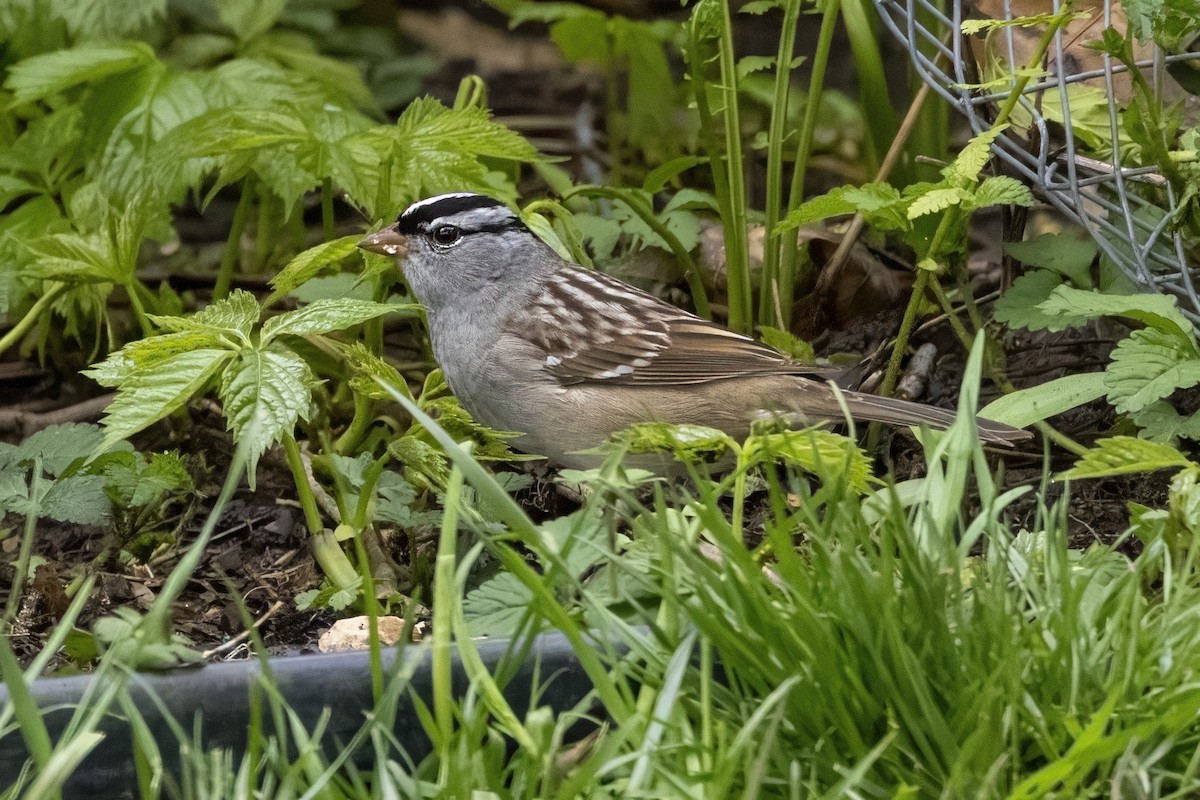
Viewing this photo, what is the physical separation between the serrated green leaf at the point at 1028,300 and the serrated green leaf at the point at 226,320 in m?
1.48

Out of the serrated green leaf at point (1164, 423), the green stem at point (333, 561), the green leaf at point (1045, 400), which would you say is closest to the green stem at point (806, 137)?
the green leaf at point (1045, 400)

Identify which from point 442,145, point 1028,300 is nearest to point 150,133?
point 442,145

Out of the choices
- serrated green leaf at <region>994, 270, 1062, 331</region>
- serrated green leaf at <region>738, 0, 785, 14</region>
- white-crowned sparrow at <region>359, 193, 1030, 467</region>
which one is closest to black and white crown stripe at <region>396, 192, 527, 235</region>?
white-crowned sparrow at <region>359, 193, 1030, 467</region>

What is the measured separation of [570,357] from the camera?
9.89ft

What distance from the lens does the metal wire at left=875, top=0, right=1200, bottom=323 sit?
8.30ft

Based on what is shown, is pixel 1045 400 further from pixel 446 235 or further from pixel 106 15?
pixel 106 15

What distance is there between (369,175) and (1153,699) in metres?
1.93

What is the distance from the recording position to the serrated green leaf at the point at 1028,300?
2854 millimetres

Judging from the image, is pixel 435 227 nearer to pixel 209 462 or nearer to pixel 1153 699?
pixel 209 462

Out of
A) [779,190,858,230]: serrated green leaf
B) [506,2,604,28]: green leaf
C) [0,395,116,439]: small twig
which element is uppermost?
→ [506,2,604,28]: green leaf

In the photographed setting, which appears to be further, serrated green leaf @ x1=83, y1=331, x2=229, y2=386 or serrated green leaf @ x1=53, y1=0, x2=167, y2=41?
serrated green leaf @ x1=53, y1=0, x2=167, y2=41

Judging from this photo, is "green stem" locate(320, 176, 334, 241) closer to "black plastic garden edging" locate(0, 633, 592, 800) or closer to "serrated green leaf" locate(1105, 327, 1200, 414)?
"black plastic garden edging" locate(0, 633, 592, 800)

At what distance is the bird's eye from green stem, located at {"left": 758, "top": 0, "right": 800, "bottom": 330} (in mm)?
696

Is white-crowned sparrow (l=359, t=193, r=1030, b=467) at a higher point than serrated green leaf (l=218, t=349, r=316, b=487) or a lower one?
lower
